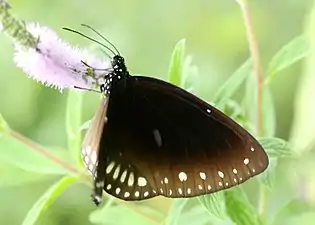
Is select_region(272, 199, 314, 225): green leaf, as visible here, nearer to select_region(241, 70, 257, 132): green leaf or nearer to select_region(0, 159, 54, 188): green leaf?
select_region(241, 70, 257, 132): green leaf

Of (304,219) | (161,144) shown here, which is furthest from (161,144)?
(304,219)

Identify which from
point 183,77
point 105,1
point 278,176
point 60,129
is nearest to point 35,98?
point 60,129

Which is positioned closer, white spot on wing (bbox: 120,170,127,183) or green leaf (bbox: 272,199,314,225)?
white spot on wing (bbox: 120,170,127,183)

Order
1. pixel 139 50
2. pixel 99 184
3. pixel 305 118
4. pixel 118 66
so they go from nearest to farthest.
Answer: pixel 99 184
pixel 118 66
pixel 305 118
pixel 139 50

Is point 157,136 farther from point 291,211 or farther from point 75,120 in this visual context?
point 291,211

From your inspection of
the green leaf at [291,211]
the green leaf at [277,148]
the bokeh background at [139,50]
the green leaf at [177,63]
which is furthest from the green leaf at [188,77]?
the bokeh background at [139,50]

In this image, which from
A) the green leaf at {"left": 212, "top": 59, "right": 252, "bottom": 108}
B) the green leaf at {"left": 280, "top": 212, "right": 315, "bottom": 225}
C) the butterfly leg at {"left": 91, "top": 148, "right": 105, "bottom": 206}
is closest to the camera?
the butterfly leg at {"left": 91, "top": 148, "right": 105, "bottom": 206}

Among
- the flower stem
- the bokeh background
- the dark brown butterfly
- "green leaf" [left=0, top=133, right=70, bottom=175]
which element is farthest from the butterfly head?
the bokeh background

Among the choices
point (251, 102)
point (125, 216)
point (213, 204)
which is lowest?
point (125, 216)
